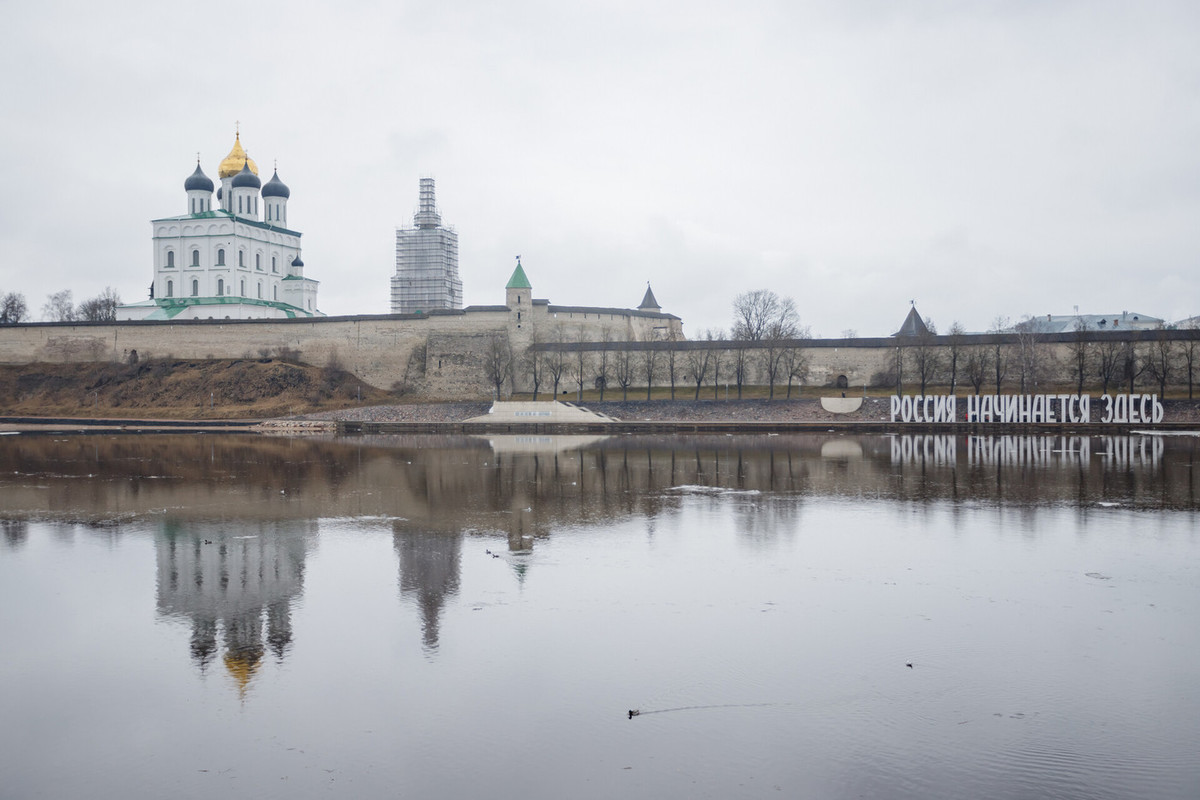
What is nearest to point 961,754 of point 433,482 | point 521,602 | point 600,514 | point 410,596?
point 521,602

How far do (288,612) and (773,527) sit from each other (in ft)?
25.1

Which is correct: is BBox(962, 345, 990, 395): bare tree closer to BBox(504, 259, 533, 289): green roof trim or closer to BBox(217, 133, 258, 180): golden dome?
BBox(504, 259, 533, 289): green roof trim

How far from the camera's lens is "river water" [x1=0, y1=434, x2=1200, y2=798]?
6.03 meters

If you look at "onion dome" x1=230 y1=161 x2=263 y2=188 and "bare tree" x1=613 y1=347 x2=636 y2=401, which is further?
"onion dome" x1=230 y1=161 x2=263 y2=188

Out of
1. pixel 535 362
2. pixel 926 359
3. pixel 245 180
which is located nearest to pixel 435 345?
pixel 535 362

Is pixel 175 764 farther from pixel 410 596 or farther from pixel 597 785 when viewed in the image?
pixel 410 596

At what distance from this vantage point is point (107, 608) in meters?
9.62

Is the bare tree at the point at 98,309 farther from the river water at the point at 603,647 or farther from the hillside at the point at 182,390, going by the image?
the river water at the point at 603,647

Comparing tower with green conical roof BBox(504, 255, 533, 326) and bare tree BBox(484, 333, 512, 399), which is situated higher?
tower with green conical roof BBox(504, 255, 533, 326)

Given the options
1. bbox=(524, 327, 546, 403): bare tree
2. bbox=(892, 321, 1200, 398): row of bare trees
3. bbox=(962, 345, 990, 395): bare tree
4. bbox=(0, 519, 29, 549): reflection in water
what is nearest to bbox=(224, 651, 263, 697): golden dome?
bbox=(0, 519, 29, 549): reflection in water

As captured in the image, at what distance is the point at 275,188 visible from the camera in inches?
2633

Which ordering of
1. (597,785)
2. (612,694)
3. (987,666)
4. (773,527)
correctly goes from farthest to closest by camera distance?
(773,527) < (987,666) < (612,694) < (597,785)

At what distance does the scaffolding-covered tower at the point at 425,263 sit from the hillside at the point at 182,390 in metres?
26.9

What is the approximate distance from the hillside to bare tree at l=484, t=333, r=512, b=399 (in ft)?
18.2
